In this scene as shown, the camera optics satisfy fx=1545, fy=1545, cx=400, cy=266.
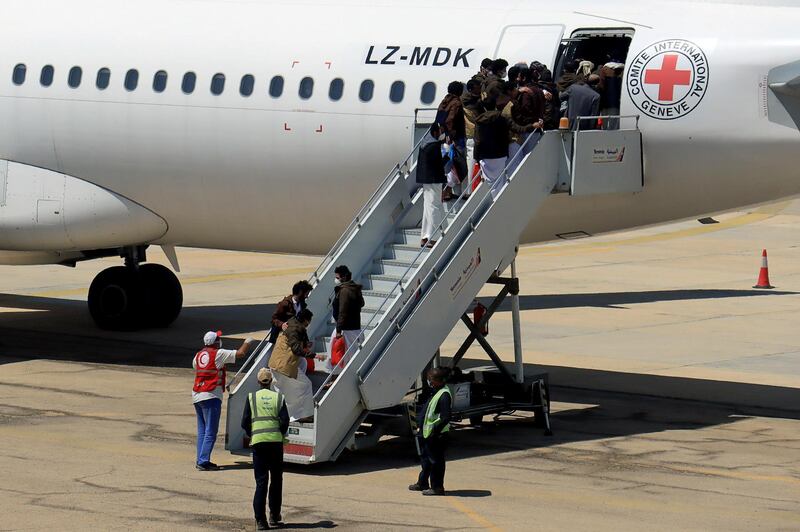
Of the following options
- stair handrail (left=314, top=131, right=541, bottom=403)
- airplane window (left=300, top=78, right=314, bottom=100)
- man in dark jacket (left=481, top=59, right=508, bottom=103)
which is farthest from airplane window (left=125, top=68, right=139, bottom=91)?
stair handrail (left=314, top=131, right=541, bottom=403)

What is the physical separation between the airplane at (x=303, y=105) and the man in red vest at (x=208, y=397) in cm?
614

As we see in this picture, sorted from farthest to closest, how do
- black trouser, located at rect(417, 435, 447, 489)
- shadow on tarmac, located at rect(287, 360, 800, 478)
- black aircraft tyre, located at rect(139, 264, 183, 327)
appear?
black aircraft tyre, located at rect(139, 264, 183, 327)
shadow on tarmac, located at rect(287, 360, 800, 478)
black trouser, located at rect(417, 435, 447, 489)

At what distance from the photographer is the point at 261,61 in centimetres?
2634

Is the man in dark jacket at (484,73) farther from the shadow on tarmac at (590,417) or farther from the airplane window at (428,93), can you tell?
the shadow on tarmac at (590,417)

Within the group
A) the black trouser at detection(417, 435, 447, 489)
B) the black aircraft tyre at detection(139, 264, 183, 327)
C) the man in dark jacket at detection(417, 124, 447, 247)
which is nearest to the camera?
the black trouser at detection(417, 435, 447, 489)

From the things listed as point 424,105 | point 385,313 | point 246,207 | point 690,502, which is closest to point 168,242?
point 246,207

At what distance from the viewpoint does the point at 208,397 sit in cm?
2027

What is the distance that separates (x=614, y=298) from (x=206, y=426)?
764 inches

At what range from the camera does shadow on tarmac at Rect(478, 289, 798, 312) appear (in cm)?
3675

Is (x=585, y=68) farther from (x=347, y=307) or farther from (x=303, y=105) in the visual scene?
(x=347, y=307)

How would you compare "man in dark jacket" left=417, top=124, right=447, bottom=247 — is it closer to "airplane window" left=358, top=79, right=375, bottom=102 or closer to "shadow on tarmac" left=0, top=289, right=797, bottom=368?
"airplane window" left=358, top=79, right=375, bottom=102

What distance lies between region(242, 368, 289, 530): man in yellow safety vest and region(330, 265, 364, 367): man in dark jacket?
3.58 metres

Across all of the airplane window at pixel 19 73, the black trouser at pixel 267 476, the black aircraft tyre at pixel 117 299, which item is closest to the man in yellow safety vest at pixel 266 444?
the black trouser at pixel 267 476

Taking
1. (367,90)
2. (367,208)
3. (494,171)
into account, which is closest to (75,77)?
(367,90)
